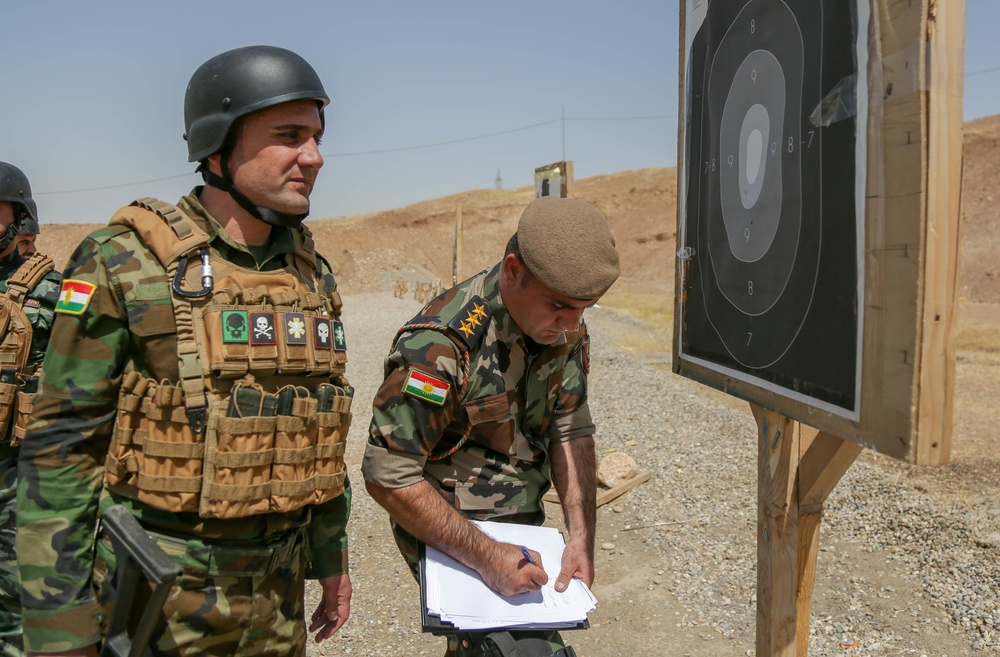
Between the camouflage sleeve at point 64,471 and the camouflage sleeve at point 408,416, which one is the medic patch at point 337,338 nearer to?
the camouflage sleeve at point 408,416

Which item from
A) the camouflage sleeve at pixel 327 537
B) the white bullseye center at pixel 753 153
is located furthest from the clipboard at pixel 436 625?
the white bullseye center at pixel 753 153

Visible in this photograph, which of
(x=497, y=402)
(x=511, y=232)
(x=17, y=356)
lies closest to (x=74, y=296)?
(x=497, y=402)

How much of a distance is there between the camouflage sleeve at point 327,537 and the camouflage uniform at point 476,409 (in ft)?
0.56

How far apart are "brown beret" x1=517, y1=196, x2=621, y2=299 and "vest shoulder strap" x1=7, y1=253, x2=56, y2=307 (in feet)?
7.20

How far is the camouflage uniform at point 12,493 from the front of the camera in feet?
8.86

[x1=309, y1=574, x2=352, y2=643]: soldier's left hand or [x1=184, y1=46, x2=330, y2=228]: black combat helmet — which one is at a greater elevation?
[x1=184, y1=46, x2=330, y2=228]: black combat helmet

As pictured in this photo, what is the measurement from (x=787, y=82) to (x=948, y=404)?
95cm

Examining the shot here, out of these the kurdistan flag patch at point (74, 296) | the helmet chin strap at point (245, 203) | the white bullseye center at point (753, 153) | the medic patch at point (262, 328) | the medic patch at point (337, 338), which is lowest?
the medic patch at point (337, 338)

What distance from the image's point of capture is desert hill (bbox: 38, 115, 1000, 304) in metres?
27.5

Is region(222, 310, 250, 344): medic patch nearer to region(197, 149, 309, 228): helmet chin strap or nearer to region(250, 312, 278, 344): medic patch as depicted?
region(250, 312, 278, 344): medic patch

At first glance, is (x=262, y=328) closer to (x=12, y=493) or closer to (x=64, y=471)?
(x=64, y=471)

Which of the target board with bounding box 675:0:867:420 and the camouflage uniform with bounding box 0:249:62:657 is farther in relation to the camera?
the camouflage uniform with bounding box 0:249:62:657

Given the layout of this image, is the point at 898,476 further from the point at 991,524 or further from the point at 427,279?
the point at 427,279

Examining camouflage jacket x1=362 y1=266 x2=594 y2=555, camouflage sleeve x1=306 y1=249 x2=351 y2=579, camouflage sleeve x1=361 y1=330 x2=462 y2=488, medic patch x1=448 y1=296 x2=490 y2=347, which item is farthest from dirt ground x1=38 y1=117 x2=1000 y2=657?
camouflage sleeve x1=306 y1=249 x2=351 y2=579
